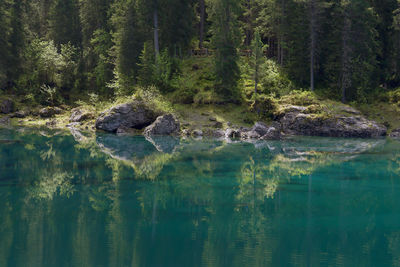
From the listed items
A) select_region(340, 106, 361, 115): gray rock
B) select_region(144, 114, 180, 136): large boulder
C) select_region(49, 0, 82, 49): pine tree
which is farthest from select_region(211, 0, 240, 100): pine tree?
select_region(49, 0, 82, 49): pine tree

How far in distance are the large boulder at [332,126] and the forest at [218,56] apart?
5170 mm

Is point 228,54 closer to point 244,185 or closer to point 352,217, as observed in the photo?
point 244,185

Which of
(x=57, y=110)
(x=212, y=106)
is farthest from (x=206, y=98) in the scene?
(x=57, y=110)

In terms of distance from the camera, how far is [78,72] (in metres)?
58.8

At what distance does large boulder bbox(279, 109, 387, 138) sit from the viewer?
1558 inches

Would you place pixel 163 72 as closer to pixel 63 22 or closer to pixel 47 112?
pixel 47 112

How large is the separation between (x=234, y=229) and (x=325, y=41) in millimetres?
43213

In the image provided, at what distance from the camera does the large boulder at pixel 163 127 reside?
132 feet

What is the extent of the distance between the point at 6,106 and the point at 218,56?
2749 centimetres

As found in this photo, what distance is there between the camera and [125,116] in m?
42.0

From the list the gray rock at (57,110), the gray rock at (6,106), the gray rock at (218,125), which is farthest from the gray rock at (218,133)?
the gray rock at (6,106)

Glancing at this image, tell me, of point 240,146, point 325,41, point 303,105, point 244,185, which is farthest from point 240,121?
point 244,185

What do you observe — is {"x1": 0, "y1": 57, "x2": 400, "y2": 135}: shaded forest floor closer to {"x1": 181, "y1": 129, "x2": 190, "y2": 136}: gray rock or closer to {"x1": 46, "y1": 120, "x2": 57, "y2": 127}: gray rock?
{"x1": 46, "y1": 120, "x2": 57, "y2": 127}: gray rock

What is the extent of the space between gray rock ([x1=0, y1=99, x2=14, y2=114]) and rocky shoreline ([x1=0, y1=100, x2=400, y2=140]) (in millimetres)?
13272
